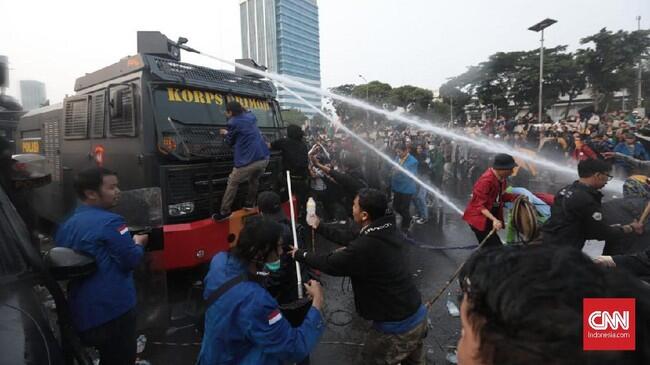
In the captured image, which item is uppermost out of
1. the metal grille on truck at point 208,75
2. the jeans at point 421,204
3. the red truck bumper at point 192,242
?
the metal grille on truck at point 208,75

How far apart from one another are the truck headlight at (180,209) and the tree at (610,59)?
40185mm

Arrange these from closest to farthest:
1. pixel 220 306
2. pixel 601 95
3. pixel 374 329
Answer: pixel 220 306
pixel 374 329
pixel 601 95

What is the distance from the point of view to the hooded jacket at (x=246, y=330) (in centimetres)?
187

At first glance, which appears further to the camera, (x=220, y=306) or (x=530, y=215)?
(x=530, y=215)

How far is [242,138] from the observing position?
202 inches

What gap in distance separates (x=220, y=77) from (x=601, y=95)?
137 ft

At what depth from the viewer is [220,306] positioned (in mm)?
1919

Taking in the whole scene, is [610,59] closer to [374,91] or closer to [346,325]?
[374,91]

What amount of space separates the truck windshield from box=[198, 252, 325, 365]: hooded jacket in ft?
11.4

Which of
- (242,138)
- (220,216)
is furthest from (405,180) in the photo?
(220,216)

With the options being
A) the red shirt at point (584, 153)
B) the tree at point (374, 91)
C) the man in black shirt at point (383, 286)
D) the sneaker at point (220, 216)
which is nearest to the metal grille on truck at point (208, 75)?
the sneaker at point (220, 216)

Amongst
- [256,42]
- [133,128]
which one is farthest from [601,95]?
[133,128]

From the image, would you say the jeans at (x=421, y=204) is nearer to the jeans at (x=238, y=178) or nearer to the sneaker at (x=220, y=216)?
the jeans at (x=238, y=178)

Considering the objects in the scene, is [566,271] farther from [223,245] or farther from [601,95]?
[601,95]
